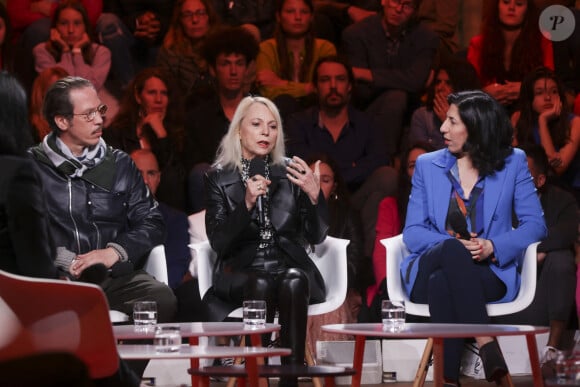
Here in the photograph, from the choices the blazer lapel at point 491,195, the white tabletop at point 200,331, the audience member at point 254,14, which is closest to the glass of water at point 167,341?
the white tabletop at point 200,331

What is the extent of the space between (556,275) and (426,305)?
1198mm

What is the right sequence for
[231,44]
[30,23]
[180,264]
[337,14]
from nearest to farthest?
[180,264] → [231,44] → [30,23] → [337,14]

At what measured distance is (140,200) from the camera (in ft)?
18.8

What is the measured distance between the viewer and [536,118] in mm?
7691

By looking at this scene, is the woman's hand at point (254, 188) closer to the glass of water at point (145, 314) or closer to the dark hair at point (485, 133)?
the dark hair at point (485, 133)

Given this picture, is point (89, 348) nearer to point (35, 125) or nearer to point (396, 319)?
point (396, 319)

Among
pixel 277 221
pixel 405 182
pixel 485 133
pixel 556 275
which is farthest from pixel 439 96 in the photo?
pixel 277 221

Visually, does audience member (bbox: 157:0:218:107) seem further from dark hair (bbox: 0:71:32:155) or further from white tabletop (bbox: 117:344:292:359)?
dark hair (bbox: 0:71:32:155)

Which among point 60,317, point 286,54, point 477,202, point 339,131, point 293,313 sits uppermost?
point 286,54

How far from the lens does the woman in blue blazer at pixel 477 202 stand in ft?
18.4

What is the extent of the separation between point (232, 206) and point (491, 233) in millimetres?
1231

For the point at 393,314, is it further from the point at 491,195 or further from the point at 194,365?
the point at 491,195

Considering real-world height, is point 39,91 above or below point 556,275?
above

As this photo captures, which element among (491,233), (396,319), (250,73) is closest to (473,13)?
(250,73)
